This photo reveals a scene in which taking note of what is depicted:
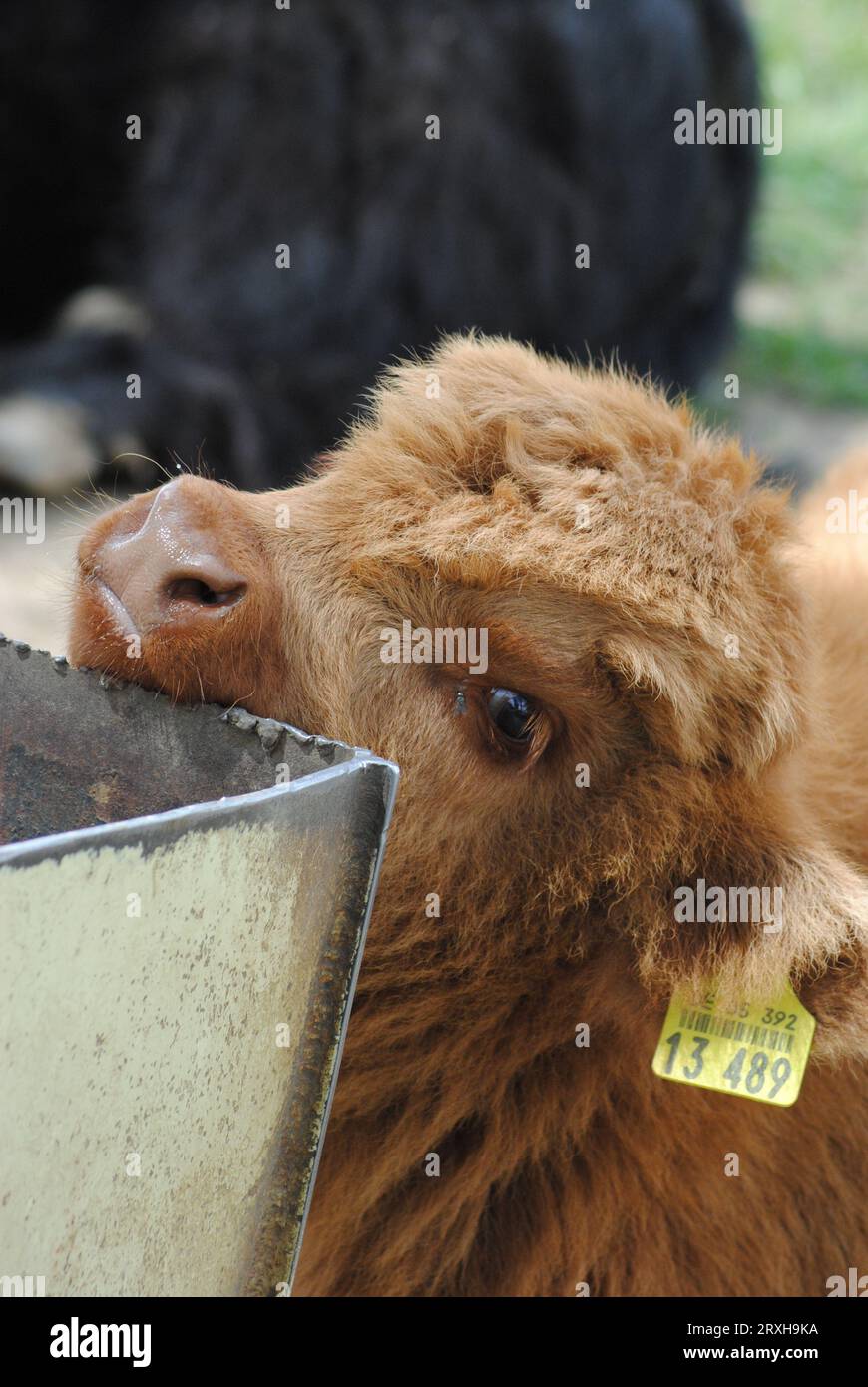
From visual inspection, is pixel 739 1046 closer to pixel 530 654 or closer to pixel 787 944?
pixel 787 944

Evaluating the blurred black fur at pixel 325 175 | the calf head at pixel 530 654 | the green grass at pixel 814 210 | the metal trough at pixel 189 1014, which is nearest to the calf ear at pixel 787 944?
the calf head at pixel 530 654

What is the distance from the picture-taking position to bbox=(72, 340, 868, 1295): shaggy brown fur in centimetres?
185

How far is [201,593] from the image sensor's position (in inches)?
71.7

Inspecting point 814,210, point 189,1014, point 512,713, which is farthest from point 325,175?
point 189,1014

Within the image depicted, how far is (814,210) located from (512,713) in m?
7.83

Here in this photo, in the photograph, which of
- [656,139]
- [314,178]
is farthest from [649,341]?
[314,178]

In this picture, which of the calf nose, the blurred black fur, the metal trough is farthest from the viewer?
the blurred black fur

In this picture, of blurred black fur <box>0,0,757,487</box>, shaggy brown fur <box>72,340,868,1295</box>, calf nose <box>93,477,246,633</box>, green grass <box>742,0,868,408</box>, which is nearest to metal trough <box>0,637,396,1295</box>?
calf nose <box>93,477,246,633</box>

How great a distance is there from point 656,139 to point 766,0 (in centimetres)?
552

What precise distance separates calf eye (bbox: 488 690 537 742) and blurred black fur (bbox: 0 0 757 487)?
4101mm

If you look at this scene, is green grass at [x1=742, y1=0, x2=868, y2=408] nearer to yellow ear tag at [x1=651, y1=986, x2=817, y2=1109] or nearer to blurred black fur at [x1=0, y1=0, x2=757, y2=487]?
blurred black fur at [x1=0, y1=0, x2=757, y2=487]

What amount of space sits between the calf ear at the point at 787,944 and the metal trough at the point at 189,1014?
1.87 ft

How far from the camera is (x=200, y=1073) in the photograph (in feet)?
4.84
